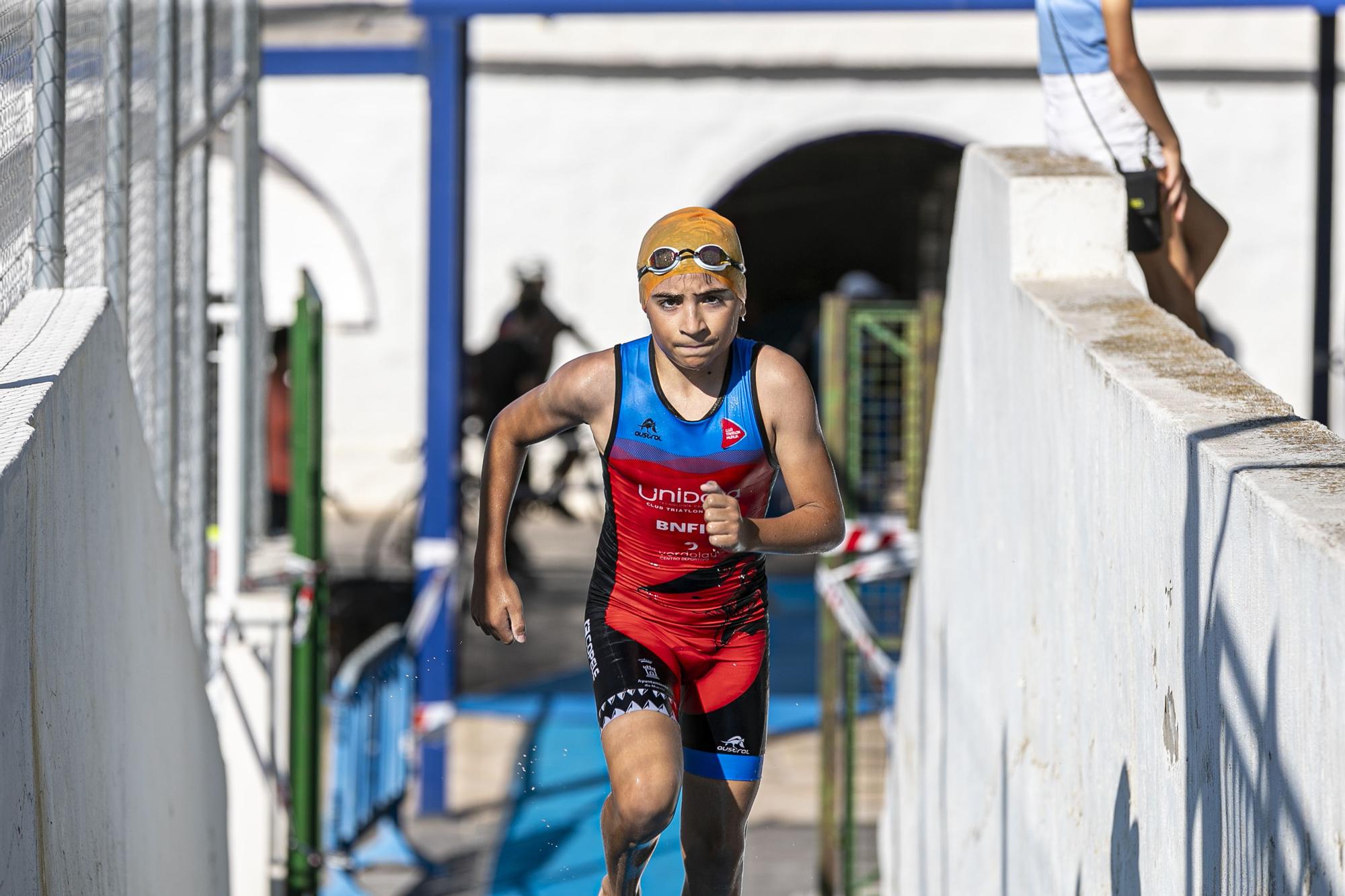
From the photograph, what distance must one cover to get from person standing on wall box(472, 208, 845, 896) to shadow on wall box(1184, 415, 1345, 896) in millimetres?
919

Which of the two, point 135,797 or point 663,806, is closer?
point 663,806

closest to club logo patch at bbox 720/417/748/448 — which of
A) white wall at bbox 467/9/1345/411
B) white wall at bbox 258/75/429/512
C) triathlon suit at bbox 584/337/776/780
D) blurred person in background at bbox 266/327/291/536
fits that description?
triathlon suit at bbox 584/337/776/780

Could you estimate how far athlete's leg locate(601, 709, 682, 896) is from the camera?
3896mm

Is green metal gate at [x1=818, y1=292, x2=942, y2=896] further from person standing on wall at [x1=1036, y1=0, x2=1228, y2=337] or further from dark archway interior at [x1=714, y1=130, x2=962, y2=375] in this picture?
dark archway interior at [x1=714, y1=130, x2=962, y2=375]

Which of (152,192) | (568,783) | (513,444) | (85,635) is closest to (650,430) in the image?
(513,444)

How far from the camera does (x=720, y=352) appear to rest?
3.96 metres

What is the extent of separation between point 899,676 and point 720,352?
453cm

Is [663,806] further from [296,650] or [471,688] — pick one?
[471,688]

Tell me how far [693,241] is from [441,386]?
7.09 m

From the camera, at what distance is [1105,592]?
4.02 m

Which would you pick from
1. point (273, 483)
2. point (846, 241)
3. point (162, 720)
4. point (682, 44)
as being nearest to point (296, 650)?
point (162, 720)

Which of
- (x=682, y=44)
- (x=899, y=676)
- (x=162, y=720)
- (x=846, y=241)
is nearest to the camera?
(x=162, y=720)

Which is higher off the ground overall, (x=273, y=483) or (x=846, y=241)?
(x=846, y=241)

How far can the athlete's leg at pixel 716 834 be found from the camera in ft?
14.0
